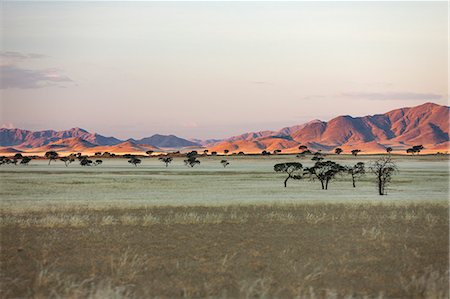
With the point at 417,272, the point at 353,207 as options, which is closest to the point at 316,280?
the point at 417,272

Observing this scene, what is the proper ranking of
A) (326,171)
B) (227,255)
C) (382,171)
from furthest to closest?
(326,171), (382,171), (227,255)

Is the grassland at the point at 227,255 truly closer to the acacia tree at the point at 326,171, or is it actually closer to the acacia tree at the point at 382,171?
the acacia tree at the point at 382,171

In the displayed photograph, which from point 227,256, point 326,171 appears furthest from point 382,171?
point 227,256

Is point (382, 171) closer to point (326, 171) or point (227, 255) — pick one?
point (326, 171)

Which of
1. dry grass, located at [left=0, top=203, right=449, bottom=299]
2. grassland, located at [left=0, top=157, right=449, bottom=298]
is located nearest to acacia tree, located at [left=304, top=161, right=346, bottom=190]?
grassland, located at [left=0, top=157, right=449, bottom=298]

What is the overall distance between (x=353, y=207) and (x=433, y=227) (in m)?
11.4

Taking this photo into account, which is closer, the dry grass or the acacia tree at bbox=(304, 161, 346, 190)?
the dry grass

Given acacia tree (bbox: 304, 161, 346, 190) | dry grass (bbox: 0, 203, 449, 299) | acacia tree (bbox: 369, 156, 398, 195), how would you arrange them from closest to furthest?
dry grass (bbox: 0, 203, 449, 299) → acacia tree (bbox: 369, 156, 398, 195) → acacia tree (bbox: 304, 161, 346, 190)

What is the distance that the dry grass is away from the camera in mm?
15383

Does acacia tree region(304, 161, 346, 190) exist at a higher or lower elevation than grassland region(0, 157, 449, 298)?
higher

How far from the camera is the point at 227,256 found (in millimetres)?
→ 20438

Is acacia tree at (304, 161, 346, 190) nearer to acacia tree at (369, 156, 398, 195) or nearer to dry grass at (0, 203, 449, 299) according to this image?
acacia tree at (369, 156, 398, 195)

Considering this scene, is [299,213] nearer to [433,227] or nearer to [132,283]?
[433,227]

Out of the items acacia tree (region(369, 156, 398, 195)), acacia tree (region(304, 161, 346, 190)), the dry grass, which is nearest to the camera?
the dry grass
